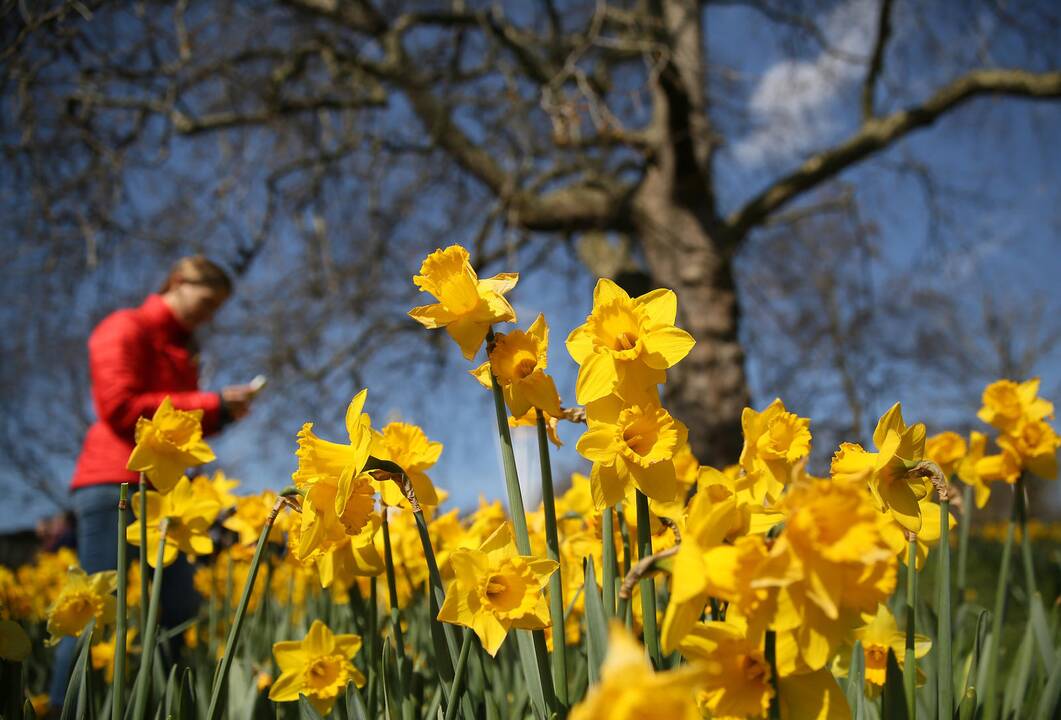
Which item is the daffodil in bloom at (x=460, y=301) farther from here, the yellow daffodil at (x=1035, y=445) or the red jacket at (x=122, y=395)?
the red jacket at (x=122, y=395)

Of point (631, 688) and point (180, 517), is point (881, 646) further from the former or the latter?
point (180, 517)

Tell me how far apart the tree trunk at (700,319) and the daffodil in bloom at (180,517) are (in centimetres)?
412

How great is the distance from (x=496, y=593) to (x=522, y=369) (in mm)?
288

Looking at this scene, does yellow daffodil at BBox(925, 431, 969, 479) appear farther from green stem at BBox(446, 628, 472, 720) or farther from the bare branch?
the bare branch

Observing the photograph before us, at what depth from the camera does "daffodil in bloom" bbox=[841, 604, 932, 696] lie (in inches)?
39.1

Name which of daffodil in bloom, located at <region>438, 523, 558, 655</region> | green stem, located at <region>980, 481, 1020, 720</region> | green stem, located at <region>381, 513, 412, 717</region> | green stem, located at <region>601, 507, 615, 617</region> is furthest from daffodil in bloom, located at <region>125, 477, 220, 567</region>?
green stem, located at <region>980, 481, 1020, 720</region>

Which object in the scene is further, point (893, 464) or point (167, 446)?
point (167, 446)

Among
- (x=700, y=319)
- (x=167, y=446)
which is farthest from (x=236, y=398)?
(x=700, y=319)

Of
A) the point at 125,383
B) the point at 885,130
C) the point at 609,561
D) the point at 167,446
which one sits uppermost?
the point at 885,130

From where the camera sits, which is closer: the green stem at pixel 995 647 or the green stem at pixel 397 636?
the green stem at pixel 397 636

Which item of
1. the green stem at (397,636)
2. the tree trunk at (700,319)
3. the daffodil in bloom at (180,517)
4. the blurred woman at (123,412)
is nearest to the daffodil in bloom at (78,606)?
the daffodil in bloom at (180,517)

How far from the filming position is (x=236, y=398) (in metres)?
2.51

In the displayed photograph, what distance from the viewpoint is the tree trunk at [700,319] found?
203 inches

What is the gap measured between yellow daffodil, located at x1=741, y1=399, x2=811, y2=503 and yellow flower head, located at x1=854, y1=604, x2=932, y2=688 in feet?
0.74
